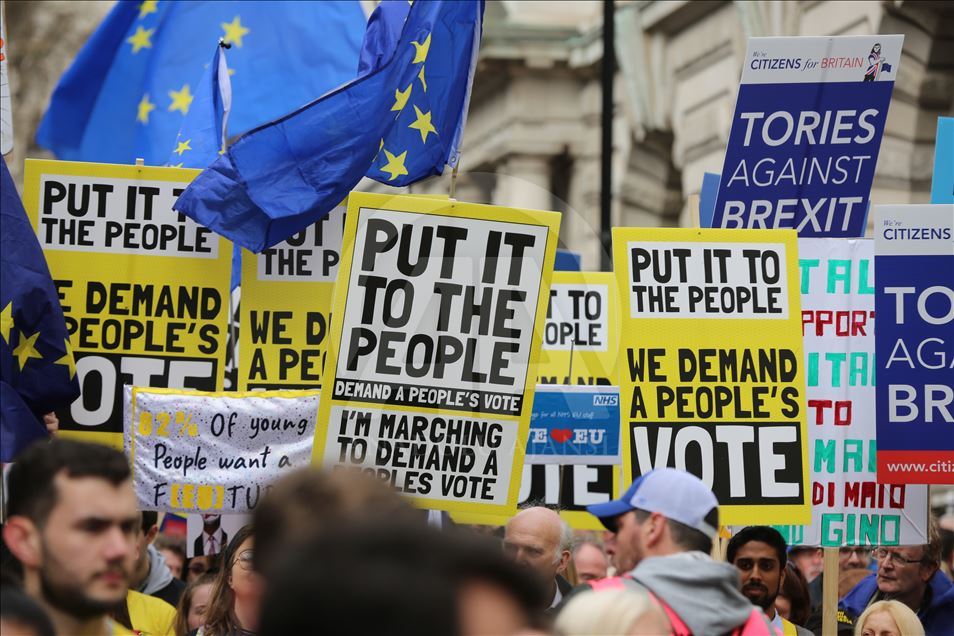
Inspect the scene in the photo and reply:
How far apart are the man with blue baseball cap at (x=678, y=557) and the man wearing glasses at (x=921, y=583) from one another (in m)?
3.99

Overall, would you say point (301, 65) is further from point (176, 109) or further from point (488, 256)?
point (488, 256)

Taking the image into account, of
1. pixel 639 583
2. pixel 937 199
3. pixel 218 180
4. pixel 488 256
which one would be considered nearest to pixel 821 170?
pixel 937 199

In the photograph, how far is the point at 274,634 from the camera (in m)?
2.45

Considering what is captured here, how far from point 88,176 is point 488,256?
2.24 m

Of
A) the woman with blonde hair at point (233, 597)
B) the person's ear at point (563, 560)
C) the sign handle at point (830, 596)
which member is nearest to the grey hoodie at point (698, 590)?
the woman with blonde hair at point (233, 597)

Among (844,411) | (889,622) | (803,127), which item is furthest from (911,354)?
(889,622)

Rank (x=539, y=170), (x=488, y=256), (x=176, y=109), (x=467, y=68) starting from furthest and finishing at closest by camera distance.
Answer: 1. (x=539, y=170)
2. (x=176, y=109)
3. (x=467, y=68)
4. (x=488, y=256)

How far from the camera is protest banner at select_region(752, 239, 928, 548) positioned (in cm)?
884

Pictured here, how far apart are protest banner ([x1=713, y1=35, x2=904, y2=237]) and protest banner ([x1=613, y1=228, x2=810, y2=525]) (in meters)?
0.69

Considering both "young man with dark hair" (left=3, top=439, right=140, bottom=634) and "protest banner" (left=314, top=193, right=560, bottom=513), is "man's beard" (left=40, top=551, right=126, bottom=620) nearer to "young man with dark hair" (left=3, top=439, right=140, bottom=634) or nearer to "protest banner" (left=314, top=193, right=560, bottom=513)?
"young man with dark hair" (left=3, top=439, right=140, bottom=634)

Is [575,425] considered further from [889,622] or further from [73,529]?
[73,529]

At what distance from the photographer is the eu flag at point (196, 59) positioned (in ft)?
49.7

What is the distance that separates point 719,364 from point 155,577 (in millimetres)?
3230

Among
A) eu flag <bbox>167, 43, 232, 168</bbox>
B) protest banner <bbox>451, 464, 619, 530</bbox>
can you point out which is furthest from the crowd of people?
eu flag <bbox>167, 43, 232, 168</bbox>
